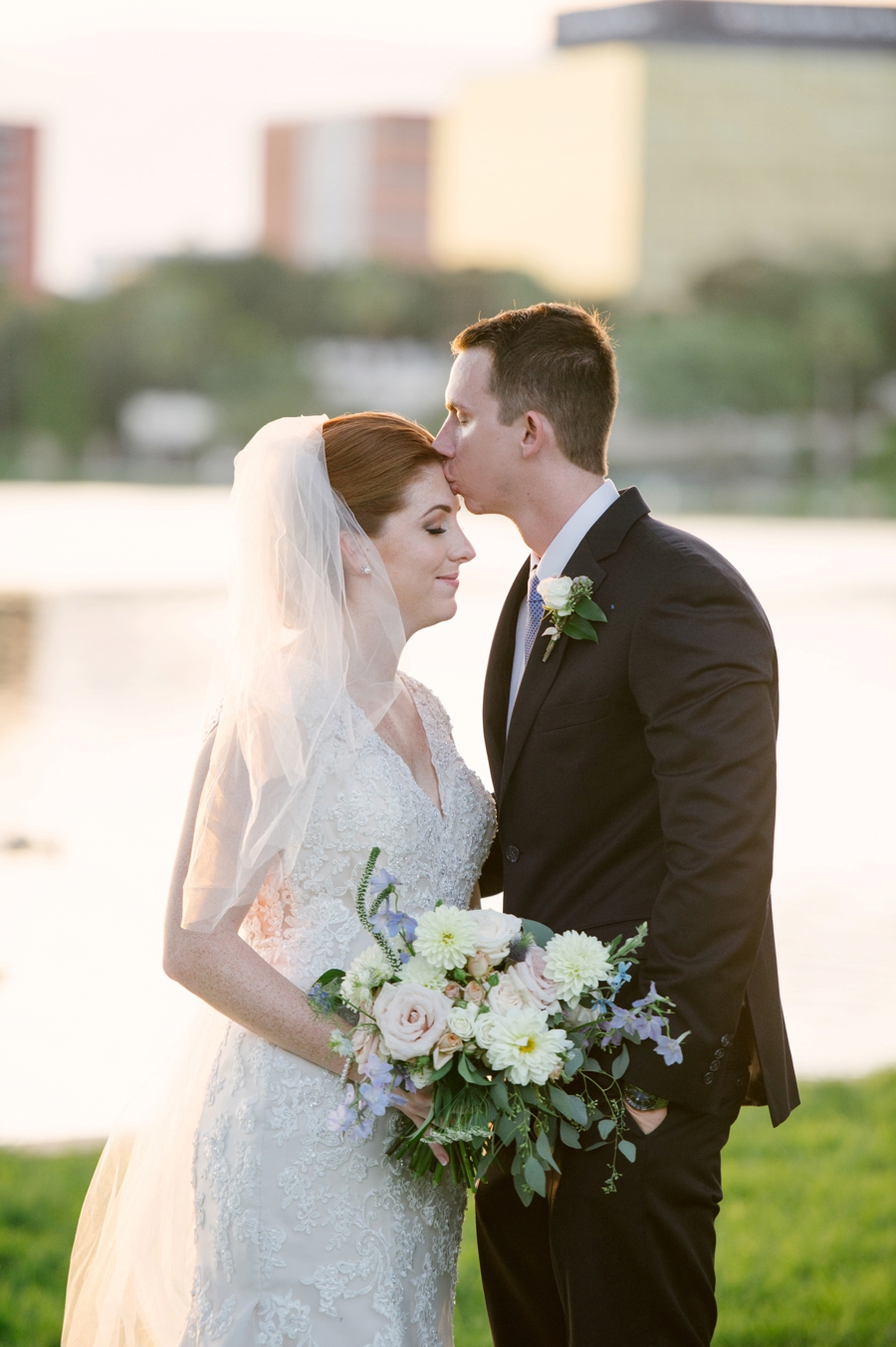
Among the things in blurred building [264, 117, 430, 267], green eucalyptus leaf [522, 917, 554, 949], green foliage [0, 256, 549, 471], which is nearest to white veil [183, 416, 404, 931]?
green eucalyptus leaf [522, 917, 554, 949]

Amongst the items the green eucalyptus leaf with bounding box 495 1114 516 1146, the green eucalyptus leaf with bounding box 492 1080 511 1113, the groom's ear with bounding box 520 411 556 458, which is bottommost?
the green eucalyptus leaf with bounding box 495 1114 516 1146

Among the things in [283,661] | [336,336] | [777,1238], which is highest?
[336,336]

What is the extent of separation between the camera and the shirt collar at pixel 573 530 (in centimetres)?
324

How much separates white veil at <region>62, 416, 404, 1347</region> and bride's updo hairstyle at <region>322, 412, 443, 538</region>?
0.12 feet

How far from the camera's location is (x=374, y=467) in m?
3.21

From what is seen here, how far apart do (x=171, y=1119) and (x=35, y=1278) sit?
1.46 m

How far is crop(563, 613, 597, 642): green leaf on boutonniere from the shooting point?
9.89ft

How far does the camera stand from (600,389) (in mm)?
3260

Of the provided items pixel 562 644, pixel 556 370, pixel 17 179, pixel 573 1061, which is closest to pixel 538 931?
pixel 573 1061

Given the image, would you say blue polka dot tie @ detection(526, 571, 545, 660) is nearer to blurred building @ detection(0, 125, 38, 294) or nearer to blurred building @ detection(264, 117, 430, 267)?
blurred building @ detection(0, 125, 38, 294)

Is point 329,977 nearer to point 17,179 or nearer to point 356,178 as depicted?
point 17,179

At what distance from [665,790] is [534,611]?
0.67 metres

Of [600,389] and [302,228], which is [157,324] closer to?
[302,228]

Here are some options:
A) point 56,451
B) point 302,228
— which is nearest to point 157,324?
point 56,451
